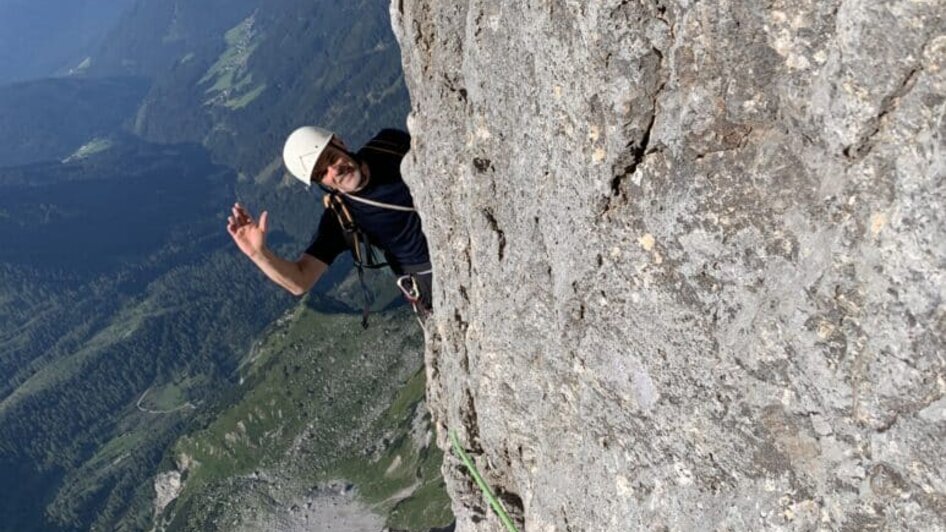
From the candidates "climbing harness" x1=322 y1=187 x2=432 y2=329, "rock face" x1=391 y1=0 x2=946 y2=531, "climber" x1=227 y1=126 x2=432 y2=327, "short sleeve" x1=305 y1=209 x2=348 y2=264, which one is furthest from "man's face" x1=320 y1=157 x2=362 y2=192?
"rock face" x1=391 y1=0 x2=946 y2=531

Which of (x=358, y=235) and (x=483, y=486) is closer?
(x=483, y=486)

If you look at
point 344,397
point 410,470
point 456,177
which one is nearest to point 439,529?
point 410,470

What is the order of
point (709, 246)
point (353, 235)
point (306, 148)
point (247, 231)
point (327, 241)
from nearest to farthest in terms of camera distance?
point (709, 246), point (306, 148), point (247, 231), point (353, 235), point (327, 241)

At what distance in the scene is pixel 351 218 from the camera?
1194 centimetres

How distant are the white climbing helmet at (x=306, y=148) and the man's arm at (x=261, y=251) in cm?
81

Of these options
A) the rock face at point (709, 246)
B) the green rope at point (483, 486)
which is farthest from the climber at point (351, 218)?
the green rope at point (483, 486)

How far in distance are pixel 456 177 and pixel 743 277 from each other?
447 cm

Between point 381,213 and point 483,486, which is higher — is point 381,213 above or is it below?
above

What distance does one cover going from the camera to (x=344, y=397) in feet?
641

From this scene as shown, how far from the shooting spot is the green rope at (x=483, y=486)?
11461 mm

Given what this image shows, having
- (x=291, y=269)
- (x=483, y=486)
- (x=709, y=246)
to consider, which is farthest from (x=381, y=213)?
(x=709, y=246)

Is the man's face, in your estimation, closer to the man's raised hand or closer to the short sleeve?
the short sleeve

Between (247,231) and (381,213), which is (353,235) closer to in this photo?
(381,213)

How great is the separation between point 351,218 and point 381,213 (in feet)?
1.73
